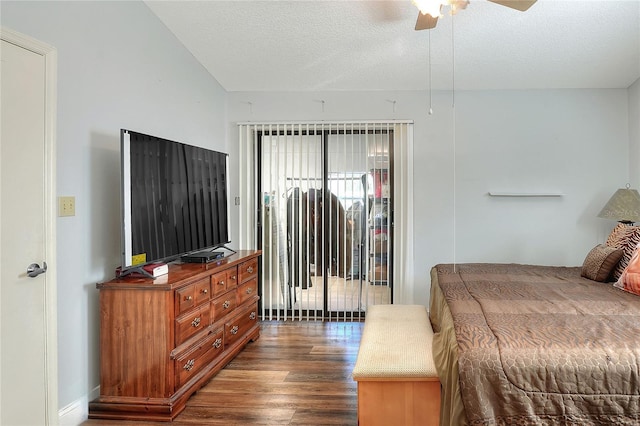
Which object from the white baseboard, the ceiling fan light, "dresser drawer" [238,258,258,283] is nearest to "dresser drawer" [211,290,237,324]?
"dresser drawer" [238,258,258,283]

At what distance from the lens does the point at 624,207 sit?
365 cm

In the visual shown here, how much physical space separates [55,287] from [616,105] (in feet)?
16.5

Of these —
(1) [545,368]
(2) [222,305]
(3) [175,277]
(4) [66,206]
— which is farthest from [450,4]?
(2) [222,305]

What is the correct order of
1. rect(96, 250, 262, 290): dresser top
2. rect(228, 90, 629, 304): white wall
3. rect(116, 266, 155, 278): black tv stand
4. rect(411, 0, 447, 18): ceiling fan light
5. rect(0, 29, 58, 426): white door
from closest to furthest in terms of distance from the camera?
rect(0, 29, 58, 426): white door, rect(411, 0, 447, 18): ceiling fan light, rect(96, 250, 262, 290): dresser top, rect(116, 266, 155, 278): black tv stand, rect(228, 90, 629, 304): white wall

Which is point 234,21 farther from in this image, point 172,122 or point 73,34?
point 73,34

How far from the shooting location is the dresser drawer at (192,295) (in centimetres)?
234

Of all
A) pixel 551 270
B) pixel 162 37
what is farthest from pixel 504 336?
pixel 162 37

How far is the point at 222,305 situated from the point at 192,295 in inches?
19.0

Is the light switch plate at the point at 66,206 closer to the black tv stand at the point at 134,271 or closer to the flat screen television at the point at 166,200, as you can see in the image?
the flat screen television at the point at 166,200

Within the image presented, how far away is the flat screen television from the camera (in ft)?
7.43

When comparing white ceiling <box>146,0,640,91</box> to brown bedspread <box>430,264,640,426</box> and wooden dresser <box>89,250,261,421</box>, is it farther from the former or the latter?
brown bedspread <box>430,264,640,426</box>

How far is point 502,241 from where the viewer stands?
4.21 m

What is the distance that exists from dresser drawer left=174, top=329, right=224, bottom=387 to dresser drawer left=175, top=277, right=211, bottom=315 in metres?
0.27

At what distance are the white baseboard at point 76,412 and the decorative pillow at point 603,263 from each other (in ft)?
10.8
